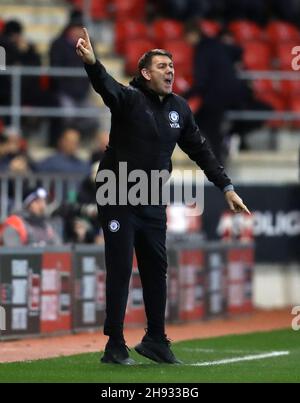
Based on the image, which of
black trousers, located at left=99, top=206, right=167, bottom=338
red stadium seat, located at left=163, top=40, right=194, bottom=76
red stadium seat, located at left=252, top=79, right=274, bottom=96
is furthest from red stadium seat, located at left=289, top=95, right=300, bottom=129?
black trousers, located at left=99, top=206, right=167, bottom=338

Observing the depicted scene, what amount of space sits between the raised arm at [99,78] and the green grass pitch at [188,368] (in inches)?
78.6

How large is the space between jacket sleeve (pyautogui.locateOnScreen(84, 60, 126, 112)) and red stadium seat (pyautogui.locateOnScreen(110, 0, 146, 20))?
39.6 feet

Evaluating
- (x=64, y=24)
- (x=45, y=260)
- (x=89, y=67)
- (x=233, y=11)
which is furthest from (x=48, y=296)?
(x=233, y=11)

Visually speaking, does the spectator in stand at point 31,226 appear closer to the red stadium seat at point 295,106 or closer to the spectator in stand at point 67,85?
the spectator in stand at point 67,85

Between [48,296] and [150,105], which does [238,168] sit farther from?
[150,105]

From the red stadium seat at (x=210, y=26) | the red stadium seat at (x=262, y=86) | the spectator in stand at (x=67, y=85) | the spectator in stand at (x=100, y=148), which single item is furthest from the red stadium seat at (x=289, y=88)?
the spectator in stand at (x=100, y=148)

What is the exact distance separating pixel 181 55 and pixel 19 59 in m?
3.37

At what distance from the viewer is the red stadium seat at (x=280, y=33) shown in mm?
23156

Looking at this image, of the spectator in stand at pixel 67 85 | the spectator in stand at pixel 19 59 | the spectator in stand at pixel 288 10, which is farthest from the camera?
the spectator in stand at pixel 288 10

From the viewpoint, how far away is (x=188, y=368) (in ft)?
35.0

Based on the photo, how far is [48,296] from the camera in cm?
1503

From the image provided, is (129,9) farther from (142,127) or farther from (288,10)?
(142,127)

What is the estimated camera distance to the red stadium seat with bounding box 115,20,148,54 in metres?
21.9
